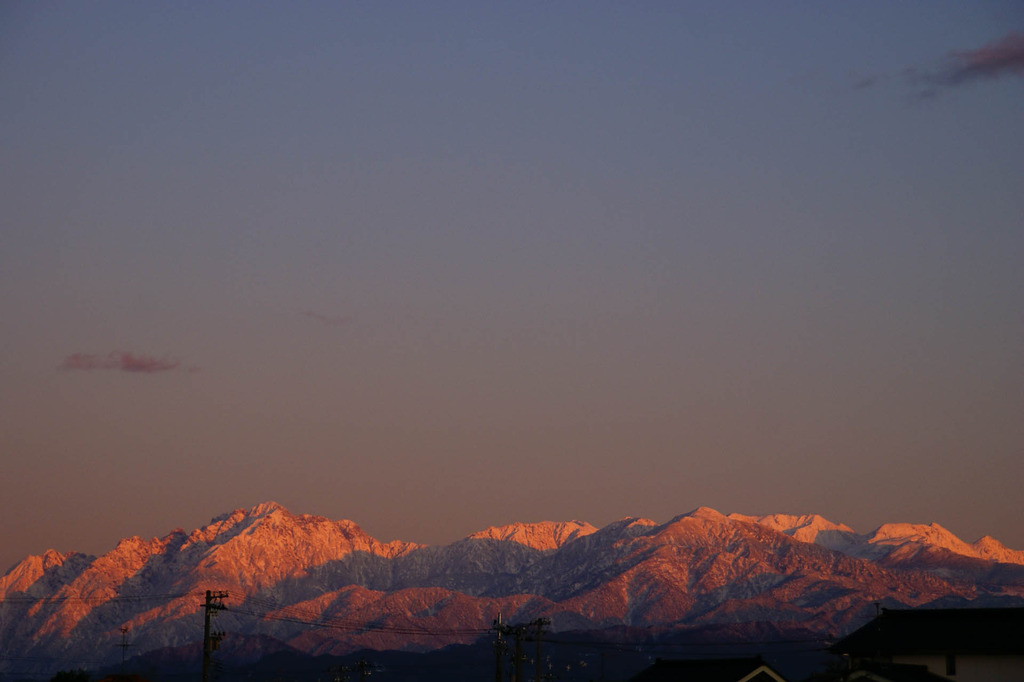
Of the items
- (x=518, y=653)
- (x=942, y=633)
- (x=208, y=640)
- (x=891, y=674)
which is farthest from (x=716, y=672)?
(x=208, y=640)

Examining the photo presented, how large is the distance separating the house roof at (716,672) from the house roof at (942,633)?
18.4ft

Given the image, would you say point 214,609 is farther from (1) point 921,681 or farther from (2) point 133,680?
(1) point 921,681

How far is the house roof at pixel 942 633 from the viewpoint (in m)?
97.7

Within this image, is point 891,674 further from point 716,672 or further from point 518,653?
point 518,653

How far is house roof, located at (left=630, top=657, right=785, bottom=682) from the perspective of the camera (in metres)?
98.0

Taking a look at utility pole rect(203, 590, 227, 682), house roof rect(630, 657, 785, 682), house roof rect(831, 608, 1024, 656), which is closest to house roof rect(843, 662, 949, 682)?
house roof rect(831, 608, 1024, 656)

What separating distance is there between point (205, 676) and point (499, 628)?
2300cm

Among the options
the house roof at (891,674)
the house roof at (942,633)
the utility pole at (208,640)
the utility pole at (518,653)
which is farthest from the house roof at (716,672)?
the utility pole at (208,640)

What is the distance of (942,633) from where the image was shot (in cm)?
9962

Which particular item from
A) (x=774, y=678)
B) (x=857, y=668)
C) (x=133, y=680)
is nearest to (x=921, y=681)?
(x=857, y=668)

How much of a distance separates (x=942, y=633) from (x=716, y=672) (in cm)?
1512

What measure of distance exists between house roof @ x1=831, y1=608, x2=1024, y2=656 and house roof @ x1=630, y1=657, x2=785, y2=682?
5.61 m

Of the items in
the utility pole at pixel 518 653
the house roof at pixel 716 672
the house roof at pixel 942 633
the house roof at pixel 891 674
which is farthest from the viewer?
the utility pole at pixel 518 653

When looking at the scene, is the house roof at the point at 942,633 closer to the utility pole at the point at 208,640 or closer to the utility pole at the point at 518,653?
the utility pole at the point at 518,653
